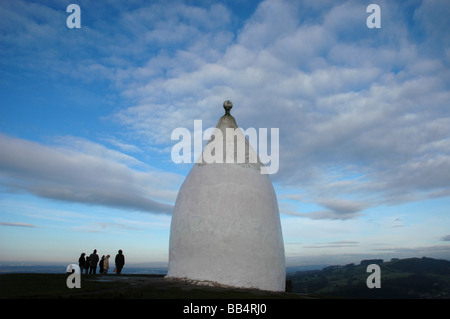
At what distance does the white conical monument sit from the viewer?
10.8 m

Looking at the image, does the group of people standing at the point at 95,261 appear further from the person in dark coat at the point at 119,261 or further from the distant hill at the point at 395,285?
the distant hill at the point at 395,285

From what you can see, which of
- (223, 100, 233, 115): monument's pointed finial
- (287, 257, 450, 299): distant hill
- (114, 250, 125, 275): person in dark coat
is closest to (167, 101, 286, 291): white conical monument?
(223, 100, 233, 115): monument's pointed finial

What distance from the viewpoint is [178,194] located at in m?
13.0

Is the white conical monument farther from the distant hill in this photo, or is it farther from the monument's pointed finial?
the distant hill

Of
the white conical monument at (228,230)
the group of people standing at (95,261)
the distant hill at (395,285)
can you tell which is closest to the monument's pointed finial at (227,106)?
the white conical monument at (228,230)

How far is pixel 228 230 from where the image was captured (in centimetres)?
1097

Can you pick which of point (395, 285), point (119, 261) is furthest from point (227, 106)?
point (395, 285)

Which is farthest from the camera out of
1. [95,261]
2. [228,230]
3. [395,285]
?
A: [395,285]

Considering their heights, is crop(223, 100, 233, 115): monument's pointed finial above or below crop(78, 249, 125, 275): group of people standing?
above

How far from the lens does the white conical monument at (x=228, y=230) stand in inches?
427

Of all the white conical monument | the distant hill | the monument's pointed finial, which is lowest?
the distant hill

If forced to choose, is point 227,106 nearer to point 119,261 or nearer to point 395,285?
point 119,261
